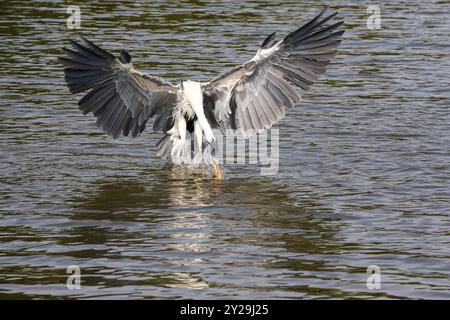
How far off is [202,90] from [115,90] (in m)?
0.85

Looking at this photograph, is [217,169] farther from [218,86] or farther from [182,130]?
[218,86]

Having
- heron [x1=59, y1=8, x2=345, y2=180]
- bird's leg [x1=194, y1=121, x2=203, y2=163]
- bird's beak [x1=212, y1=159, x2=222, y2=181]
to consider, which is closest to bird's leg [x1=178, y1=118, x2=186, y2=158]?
heron [x1=59, y1=8, x2=345, y2=180]

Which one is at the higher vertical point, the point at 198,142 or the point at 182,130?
the point at 182,130

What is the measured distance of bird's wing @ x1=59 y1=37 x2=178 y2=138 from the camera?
10.6m

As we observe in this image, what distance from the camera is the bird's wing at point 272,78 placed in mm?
10594

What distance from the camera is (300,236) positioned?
29.0 ft

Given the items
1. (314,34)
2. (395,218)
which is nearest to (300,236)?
(395,218)

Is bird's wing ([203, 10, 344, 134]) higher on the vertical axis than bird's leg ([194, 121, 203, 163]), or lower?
higher

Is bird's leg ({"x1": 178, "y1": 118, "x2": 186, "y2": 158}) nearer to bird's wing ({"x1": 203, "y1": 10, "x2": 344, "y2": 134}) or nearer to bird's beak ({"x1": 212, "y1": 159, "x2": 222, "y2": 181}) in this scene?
bird's wing ({"x1": 203, "y1": 10, "x2": 344, "y2": 134})

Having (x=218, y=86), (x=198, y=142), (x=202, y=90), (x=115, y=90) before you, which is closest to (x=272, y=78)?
(x=218, y=86)

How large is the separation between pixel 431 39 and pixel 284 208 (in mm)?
7178

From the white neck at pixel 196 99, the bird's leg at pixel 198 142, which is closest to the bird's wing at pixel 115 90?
the white neck at pixel 196 99

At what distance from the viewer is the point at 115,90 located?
10844 millimetres

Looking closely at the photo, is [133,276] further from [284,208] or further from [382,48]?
[382,48]
